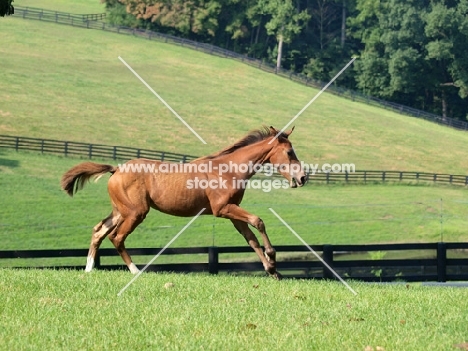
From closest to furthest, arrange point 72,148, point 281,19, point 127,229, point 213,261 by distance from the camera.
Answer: point 127,229 → point 213,261 → point 72,148 → point 281,19

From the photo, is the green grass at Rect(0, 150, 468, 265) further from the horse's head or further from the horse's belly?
the horse's head

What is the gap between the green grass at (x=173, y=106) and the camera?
179 ft

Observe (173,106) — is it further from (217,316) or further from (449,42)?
(217,316)

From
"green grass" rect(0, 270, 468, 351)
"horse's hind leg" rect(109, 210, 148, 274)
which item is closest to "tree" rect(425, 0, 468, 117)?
"horse's hind leg" rect(109, 210, 148, 274)

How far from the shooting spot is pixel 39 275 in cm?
1247

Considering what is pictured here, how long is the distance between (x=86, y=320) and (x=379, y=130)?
191 ft

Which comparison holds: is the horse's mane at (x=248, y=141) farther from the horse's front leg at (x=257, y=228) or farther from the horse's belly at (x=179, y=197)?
the horse's front leg at (x=257, y=228)

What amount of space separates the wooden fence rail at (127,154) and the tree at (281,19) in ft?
112

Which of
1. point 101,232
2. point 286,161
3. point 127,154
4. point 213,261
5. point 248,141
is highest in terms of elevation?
point 248,141

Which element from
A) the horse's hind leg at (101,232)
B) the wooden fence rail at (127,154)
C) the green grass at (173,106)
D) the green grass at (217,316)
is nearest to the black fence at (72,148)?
the wooden fence rail at (127,154)

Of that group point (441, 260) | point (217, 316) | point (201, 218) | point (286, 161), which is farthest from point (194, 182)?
point (201, 218)

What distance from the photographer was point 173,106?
205ft

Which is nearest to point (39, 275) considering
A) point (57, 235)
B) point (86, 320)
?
point (86, 320)

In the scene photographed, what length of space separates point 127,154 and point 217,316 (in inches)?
1517
